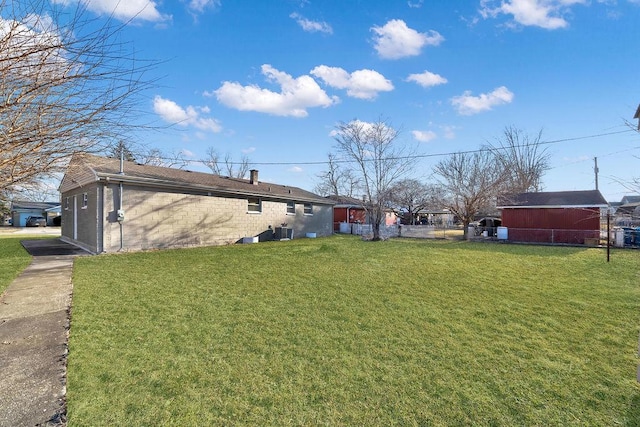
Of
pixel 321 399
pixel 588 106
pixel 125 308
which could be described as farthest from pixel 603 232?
pixel 125 308

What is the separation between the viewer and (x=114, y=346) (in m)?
3.32

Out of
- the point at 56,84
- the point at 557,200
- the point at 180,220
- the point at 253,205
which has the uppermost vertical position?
the point at 56,84

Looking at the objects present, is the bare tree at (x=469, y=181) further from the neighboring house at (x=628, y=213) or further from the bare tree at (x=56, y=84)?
the bare tree at (x=56, y=84)

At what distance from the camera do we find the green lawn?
2.32m

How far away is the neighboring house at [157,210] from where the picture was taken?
10.8 meters

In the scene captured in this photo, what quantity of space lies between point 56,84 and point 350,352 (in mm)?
3742

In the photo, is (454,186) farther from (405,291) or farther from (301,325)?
(301,325)

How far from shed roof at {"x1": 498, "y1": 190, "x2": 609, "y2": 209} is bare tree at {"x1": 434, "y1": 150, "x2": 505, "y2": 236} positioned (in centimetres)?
182

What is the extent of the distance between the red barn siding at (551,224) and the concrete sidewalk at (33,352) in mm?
21731

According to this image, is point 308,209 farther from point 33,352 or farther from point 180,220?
point 33,352

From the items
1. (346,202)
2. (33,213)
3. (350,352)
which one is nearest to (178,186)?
(350,352)

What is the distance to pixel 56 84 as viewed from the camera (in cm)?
242

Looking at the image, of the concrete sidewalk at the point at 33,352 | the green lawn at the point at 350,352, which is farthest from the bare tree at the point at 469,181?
the concrete sidewalk at the point at 33,352

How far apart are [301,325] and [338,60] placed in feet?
41.6
